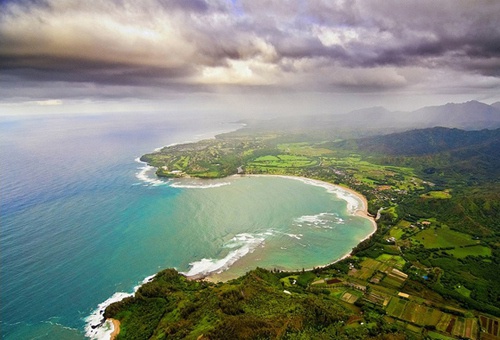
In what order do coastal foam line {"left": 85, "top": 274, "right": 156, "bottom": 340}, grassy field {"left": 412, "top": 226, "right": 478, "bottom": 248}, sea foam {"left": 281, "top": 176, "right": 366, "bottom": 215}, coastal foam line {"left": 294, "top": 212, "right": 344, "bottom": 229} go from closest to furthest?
coastal foam line {"left": 85, "top": 274, "right": 156, "bottom": 340} → grassy field {"left": 412, "top": 226, "right": 478, "bottom": 248} → coastal foam line {"left": 294, "top": 212, "right": 344, "bottom": 229} → sea foam {"left": 281, "top": 176, "right": 366, "bottom": 215}

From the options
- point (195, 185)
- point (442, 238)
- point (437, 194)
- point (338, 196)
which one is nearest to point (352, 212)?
point (338, 196)

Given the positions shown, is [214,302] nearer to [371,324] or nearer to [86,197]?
[371,324]

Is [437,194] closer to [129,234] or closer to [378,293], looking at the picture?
[378,293]

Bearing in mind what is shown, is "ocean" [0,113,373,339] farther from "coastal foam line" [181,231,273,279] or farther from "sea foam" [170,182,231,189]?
"sea foam" [170,182,231,189]

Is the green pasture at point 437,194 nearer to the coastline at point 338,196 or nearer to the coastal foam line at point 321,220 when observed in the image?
the coastline at point 338,196

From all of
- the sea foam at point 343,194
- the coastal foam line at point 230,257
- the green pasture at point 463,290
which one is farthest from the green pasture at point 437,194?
the coastal foam line at point 230,257

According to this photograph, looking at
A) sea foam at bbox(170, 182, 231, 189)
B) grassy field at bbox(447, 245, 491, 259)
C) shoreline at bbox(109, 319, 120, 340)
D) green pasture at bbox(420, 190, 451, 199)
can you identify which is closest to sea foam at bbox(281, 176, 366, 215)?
green pasture at bbox(420, 190, 451, 199)

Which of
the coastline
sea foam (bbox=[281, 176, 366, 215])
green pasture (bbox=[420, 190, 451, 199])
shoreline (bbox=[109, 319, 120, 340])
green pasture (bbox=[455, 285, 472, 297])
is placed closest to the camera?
shoreline (bbox=[109, 319, 120, 340])
